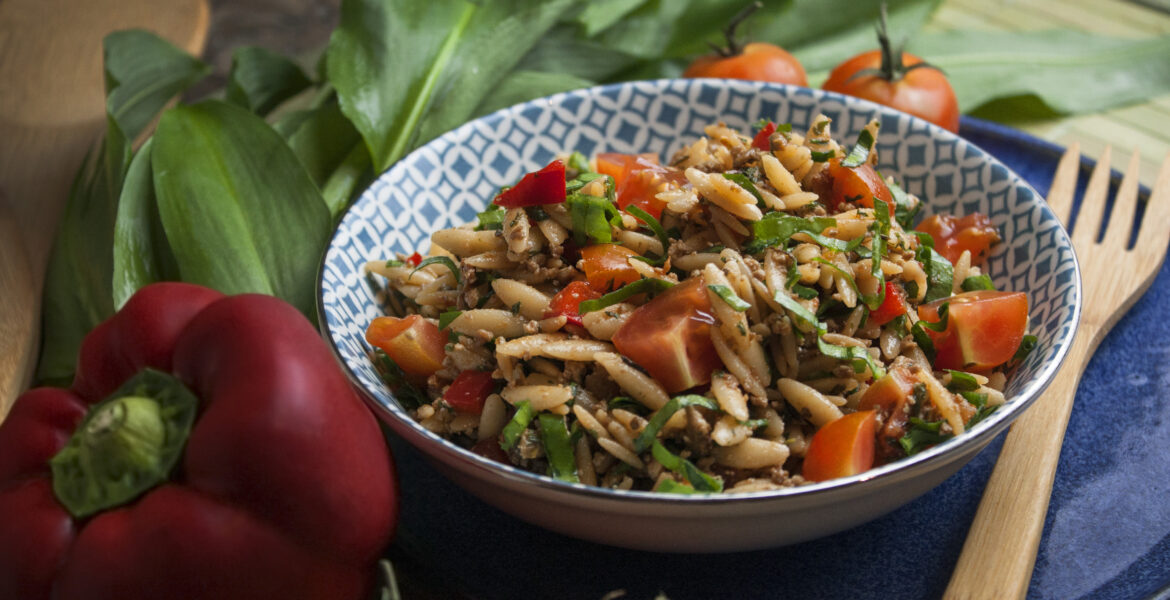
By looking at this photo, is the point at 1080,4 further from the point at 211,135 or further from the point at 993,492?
the point at 211,135

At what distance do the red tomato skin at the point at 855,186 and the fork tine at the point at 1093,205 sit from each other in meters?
1.05

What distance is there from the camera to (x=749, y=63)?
4754 millimetres

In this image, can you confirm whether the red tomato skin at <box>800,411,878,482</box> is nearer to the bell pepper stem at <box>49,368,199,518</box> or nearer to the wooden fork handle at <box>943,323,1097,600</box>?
the wooden fork handle at <box>943,323,1097,600</box>

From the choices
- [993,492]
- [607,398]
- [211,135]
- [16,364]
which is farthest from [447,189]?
[993,492]

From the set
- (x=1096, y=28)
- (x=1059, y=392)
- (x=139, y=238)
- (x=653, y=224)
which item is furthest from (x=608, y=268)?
(x=1096, y=28)

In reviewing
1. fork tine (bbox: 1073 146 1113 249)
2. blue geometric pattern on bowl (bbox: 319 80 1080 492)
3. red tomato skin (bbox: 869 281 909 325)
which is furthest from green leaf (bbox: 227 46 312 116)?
fork tine (bbox: 1073 146 1113 249)

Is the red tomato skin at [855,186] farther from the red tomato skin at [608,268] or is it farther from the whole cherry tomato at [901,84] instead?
the whole cherry tomato at [901,84]

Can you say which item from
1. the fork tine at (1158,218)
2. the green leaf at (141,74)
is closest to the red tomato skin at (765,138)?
the fork tine at (1158,218)

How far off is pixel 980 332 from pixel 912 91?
206 cm

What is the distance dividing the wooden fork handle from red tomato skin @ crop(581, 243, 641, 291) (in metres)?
1.28

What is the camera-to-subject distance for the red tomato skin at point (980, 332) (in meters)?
2.96

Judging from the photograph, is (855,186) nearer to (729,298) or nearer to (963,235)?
(963,235)

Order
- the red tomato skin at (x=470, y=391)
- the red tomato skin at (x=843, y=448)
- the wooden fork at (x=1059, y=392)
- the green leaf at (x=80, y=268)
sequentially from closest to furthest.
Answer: the red tomato skin at (x=843, y=448)
the wooden fork at (x=1059, y=392)
the red tomato skin at (x=470, y=391)
the green leaf at (x=80, y=268)

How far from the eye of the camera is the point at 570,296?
297 cm
